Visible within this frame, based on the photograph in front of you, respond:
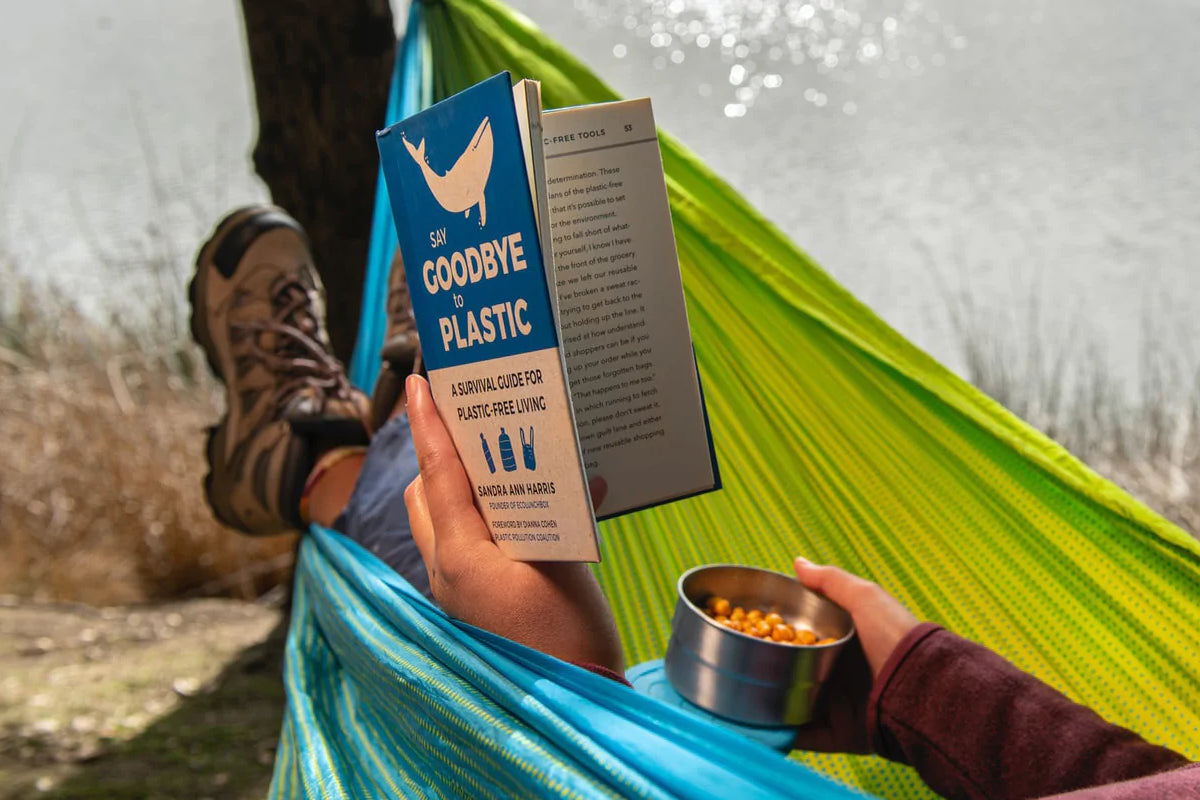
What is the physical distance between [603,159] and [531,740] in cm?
33

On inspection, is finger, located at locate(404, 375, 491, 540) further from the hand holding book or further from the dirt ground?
the dirt ground

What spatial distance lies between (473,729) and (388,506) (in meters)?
0.46

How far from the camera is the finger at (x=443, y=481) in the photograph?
2.11ft

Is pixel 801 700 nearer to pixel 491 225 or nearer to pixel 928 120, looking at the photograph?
pixel 491 225

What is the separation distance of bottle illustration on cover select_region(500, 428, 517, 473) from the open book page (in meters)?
0.04

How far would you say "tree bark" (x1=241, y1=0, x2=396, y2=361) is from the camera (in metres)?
1.59

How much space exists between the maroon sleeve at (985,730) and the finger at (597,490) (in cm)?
40

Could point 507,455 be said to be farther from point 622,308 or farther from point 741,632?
point 741,632

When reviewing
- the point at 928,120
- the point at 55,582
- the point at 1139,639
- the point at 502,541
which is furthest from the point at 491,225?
the point at 928,120

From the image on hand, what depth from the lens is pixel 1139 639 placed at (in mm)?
831

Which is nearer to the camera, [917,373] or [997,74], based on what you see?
[917,373]

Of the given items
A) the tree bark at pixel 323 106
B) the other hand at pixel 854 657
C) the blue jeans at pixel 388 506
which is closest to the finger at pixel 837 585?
the other hand at pixel 854 657

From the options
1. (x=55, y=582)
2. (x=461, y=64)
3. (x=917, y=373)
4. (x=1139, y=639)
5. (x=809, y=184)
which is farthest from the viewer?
(x=809, y=184)

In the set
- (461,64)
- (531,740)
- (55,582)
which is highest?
(461,64)
